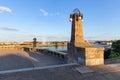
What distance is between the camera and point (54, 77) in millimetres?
4277

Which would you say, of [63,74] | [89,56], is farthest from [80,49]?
[63,74]

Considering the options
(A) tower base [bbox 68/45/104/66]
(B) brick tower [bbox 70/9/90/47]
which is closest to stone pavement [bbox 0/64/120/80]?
(A) tower base [bbox 68/45/104/66]

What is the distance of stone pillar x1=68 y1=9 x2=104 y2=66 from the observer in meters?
5.79

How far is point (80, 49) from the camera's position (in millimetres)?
6129

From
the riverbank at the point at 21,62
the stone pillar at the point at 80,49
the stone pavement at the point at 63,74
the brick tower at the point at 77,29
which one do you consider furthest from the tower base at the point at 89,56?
the riverbank at the point at 21,62

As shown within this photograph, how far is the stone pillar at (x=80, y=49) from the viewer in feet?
19.0

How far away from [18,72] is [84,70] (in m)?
2.41

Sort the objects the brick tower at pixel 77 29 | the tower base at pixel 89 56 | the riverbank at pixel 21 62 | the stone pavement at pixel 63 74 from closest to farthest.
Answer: the stone pavement at pixel 63 74
the tower base at pixel 89 56
the brick tower at pixel 77 29
the riverbank at pixel 21 62

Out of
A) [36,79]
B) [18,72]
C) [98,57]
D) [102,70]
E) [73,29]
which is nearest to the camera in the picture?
[36,79]

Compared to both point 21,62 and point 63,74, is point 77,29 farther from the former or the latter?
point 21,62

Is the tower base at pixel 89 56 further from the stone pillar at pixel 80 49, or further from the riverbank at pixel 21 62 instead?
the riverbank at pixel 21 62

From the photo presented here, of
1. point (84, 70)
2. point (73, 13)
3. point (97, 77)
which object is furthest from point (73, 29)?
point (97, 77)

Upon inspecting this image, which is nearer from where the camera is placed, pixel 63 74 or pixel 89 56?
pixel 63 74

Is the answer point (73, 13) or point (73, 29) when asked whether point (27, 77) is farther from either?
point (73, 13)
